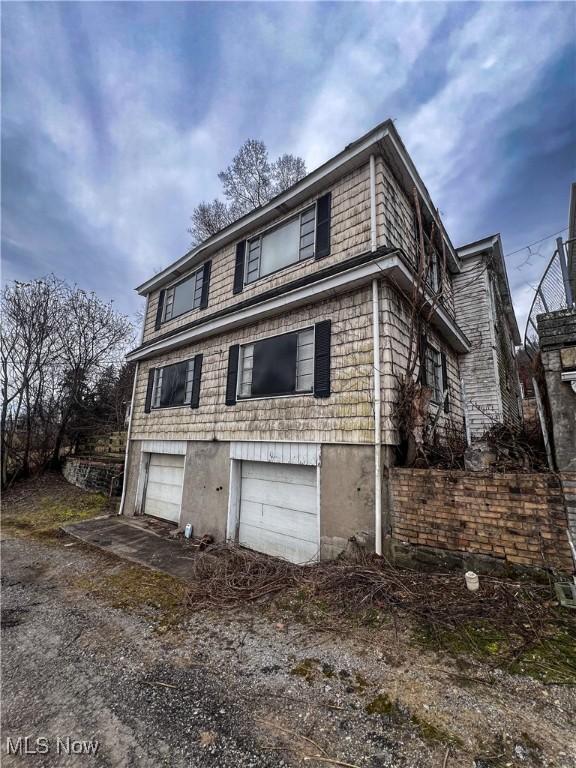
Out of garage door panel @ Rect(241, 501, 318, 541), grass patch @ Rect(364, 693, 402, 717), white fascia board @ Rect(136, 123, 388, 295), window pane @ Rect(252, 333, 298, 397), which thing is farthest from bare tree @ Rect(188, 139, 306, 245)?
grass patch @ Rect(364, 693, 402, 717)

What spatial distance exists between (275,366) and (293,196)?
3.95 m

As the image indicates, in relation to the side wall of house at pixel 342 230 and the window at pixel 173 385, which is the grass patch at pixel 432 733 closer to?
the side wall of house at pixel 342 230

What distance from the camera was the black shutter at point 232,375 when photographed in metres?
7.38

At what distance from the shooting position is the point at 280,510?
20.4ft

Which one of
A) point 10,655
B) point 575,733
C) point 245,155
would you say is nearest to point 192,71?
point 245,155

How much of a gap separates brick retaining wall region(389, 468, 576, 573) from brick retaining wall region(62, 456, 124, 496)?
1053 centimetres

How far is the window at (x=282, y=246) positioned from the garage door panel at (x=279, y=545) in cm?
585

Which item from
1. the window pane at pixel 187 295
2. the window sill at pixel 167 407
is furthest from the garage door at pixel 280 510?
the window pane at pixel 187 295

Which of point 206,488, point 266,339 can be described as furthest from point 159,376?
point 266,339

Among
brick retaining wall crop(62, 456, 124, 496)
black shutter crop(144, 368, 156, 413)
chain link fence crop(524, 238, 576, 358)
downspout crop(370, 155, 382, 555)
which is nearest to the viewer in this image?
chain link fence crop(524, 238, 576, 358)

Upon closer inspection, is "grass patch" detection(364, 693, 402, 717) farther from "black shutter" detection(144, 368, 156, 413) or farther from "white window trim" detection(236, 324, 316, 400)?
"black shutter" detection(144, 368, 156, 413)

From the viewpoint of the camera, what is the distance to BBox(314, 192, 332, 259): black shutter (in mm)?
6402

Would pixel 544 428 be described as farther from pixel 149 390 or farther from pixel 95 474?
pixel 95 474

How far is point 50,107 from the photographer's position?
8.80 metres
